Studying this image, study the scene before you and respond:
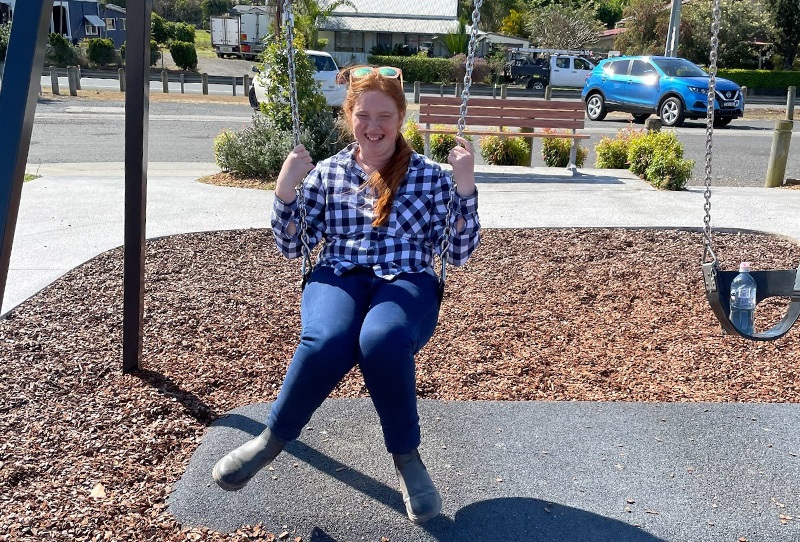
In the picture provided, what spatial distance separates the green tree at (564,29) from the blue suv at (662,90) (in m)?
26.7

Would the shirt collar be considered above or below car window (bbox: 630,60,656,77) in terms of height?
below

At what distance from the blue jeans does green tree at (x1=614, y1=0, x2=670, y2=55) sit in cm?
3969

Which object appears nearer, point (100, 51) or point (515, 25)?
point (100, 51)

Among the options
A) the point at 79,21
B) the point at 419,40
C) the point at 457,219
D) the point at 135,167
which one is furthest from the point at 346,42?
the point at 457,219

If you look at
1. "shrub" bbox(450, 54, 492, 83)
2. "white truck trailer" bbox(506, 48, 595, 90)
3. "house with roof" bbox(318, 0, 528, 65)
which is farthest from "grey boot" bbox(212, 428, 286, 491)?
"house with roof" bbox(318, 0, 528, 65)

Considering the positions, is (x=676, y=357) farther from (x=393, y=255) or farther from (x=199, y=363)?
(x=199, y=363)

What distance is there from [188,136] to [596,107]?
10.5 meters

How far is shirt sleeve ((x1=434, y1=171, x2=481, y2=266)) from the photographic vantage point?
2.81m

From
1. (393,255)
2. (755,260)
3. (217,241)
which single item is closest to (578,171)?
(755,260)

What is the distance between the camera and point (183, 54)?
34.5m

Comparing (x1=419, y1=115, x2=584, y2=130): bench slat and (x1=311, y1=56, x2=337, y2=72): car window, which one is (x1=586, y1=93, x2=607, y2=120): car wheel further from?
(x1=419, y1=115, x2=584, y2=130): bench slat

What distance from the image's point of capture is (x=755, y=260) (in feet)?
19.2

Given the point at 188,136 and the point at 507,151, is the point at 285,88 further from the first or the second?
the point at 188,136

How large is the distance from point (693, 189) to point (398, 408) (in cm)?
793
